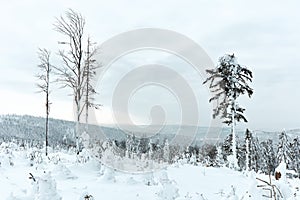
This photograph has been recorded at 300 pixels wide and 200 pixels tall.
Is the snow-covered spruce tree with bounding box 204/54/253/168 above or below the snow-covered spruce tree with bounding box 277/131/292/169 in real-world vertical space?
above

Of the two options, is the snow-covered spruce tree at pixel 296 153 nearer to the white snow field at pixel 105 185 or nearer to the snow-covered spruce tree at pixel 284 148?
the snow-covered spruce tree at pixel 284 148

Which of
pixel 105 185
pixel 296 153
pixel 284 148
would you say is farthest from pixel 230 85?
pixel 296 153

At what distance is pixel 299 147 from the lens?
210 ft

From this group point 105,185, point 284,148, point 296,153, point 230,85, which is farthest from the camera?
point 296,153

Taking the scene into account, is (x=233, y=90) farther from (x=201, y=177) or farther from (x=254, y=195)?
(x=254, y=195)

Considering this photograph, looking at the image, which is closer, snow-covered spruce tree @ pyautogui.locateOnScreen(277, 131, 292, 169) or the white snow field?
the white snow field

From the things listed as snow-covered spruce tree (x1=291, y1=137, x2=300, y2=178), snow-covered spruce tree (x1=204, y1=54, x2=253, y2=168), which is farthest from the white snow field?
snow-covered spruce tree (x1=291, y1=137, x2=300, y2=178)

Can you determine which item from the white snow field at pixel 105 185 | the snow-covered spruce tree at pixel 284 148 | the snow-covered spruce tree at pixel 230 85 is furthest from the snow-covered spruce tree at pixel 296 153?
the white snow field at pixel 105 185

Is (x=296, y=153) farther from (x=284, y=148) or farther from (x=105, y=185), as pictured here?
(x=105, y=185)

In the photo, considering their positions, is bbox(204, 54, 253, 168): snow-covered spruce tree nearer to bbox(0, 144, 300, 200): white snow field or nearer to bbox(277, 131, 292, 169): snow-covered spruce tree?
bbox(0, 144, 300, 200): white snow field

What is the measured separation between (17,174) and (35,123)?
204 meters

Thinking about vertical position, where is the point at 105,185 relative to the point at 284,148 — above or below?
above

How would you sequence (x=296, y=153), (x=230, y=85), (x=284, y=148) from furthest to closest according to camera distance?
(x=296, y=153)
(x=284, y=148)
(x=230, y=85)

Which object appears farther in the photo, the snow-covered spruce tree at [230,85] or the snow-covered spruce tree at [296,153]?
the snow-covered spruce tree at [296,153]
